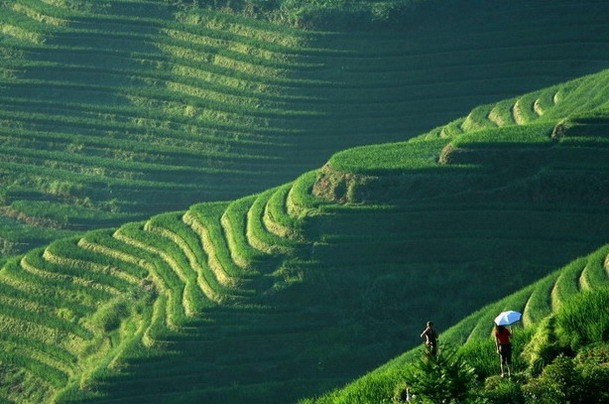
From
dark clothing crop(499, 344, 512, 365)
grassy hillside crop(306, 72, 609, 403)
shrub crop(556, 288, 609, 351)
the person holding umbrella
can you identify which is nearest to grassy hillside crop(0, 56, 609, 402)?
grassy hillside crop(306, 72, 609, 403)

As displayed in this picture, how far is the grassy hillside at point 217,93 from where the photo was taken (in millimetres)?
52812

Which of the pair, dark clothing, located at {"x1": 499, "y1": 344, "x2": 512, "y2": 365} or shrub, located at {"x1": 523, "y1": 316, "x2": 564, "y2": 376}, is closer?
dark clothing, located at {"x1": 499, "y1": 344, "x2": 512, "y2": 365}

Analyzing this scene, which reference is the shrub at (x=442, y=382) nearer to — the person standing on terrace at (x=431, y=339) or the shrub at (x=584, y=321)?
the person standing on terrace at (x=431, y=339)

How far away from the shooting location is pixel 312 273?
3956cm

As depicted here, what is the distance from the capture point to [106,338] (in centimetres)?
4062

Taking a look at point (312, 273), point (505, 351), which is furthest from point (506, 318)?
point (312, 273)

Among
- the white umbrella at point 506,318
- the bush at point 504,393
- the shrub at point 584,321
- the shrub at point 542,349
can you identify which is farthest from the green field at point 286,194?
the bush at point 504,393

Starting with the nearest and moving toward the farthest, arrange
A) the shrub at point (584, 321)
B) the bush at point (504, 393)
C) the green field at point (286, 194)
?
1. the bush at point (504, 393)
2. the shrub at point (584, 321)
3. the green field at point (286, 194)

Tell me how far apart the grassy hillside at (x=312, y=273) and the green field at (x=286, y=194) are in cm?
6

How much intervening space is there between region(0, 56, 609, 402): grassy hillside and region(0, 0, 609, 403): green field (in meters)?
0.06

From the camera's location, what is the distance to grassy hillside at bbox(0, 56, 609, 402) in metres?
38.0

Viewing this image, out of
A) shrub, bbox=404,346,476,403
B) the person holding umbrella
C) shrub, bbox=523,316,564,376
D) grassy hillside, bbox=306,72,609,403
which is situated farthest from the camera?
grassy hillside, bbox=306,72,609,403

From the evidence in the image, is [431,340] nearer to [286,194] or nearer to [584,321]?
[584,321]

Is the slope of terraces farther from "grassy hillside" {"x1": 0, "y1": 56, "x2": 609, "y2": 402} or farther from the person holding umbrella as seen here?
the person holding umbrella
